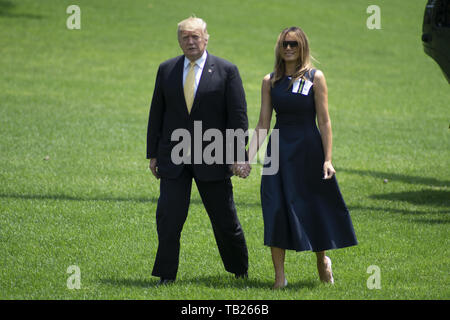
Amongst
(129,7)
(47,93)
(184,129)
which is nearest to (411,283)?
(184,129)

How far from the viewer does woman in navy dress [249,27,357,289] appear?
19.9 feet

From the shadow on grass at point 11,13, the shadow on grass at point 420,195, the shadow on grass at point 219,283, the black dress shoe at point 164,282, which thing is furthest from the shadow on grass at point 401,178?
the shadow on grass at point 11,13

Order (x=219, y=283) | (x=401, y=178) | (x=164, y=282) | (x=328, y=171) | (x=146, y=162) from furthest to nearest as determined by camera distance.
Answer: (x=146, y=162), (x=401, y=178), (x=219, y=283), (x=164, y=282), (x=328, y=171)

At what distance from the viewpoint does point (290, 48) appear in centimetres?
605

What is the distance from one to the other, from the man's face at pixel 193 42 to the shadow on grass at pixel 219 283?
6.34 ft

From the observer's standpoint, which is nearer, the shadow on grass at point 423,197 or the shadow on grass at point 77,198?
the shadow on grass at point 77,198

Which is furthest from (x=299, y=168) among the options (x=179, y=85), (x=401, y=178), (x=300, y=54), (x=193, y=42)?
(x=401, y=178)

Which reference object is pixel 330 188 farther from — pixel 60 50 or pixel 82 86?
pixel 60 50

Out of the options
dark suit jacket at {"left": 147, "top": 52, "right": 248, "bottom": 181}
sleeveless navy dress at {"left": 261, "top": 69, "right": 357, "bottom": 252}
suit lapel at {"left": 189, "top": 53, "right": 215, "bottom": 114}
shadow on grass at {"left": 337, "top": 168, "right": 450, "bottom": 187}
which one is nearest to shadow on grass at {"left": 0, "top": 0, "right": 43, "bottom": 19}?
shadow on grass at {"left": 337, "top": 168, "right": 450, "bottom": 187}

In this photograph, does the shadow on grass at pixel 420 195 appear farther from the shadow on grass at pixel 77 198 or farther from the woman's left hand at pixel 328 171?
the woman's left hand at pixel 328 171

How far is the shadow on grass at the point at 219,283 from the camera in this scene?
6.28 metres

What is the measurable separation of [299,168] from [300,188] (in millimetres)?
163

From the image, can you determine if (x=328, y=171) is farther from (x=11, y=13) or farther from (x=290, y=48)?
(x=11, y=13)

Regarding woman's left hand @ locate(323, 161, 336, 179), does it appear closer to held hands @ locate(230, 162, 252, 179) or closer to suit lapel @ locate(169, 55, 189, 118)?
held hands @ locate(230, 162, 252, 179)
